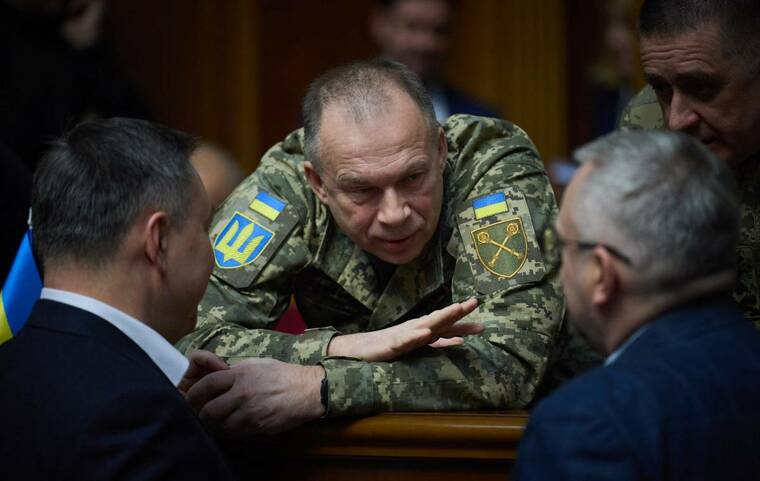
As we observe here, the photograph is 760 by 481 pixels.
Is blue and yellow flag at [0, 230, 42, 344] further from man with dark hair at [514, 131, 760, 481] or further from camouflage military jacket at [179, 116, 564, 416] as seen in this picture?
man with dark hair at [514, 131, 760, 481]

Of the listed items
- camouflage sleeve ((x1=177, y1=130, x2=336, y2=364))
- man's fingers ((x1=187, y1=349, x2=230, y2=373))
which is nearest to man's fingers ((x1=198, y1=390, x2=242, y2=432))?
man's fingers ((x1=187, y1=349, x2=230, y2=373))

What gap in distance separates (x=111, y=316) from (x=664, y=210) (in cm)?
91

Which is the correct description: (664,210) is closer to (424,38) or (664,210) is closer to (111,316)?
(111,316)

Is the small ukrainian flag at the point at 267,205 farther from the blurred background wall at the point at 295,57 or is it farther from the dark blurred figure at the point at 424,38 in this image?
the blurred background wall at the point at 295,57

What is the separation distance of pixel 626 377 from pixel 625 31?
3.76 metres

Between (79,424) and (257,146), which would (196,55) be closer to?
(257,146)

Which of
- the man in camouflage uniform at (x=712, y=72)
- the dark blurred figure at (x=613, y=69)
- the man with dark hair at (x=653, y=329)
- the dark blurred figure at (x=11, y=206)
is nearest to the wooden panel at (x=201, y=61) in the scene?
the dark blurred figure at (x=613, y=69)

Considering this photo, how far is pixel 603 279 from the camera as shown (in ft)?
5.45

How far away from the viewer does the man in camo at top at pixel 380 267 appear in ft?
7.47

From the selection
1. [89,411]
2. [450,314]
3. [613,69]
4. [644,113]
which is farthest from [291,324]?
[613,69]

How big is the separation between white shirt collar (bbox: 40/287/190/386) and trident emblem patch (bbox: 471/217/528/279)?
2.63 feet

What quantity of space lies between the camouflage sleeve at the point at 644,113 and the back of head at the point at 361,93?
23.6 inches

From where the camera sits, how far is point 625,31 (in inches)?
201

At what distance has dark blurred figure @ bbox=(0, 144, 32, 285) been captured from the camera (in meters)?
3.05
